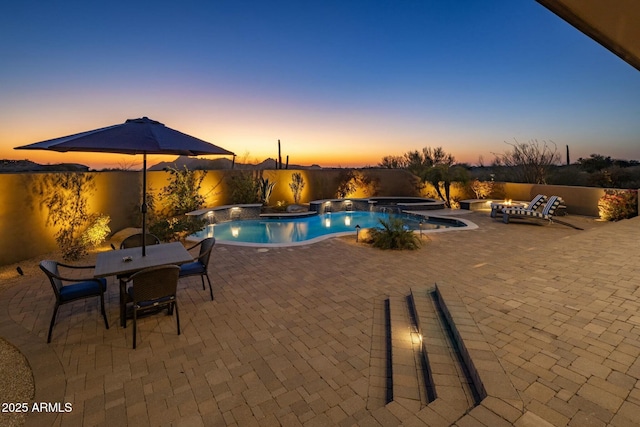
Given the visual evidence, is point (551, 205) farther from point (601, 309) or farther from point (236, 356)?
point (236, 356)

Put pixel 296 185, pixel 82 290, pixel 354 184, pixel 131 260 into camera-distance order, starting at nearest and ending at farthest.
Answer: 1. pixel 82 290
2. pixel 131 260
3. pixel 296 185
4. pixel 354 184

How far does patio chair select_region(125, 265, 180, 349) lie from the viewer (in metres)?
3.19

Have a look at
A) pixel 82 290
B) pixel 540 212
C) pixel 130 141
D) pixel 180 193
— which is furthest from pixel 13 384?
pixel 540 212

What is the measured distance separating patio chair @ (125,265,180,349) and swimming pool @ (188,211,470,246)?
5454 mm

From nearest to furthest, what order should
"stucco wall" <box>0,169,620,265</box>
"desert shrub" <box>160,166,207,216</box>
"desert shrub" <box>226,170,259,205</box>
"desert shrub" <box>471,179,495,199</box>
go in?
"stucco wall" <box>0,169,620,265</box> → "desert shrub" <box>160,166,207,216</box> → "desert shrub" <box>226,170,259,205</box> → "desert shrub" <box>471,179,495,199</box>

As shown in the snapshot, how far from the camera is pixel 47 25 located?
786 cm

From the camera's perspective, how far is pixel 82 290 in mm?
3607

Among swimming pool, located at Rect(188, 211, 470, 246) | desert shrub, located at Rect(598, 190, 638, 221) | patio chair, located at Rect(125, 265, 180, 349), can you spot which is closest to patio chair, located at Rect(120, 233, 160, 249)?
patio chair, located at Rect(125, 265, 180, 349)

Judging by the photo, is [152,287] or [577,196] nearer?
[152,287]

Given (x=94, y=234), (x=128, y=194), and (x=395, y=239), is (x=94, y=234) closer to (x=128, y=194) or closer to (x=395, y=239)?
(x=128, y=194)

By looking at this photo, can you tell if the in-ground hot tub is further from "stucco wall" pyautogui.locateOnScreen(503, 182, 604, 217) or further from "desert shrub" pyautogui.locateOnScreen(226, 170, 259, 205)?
"stucco wall" pyautogui.locateOnScreen(503, 182, 604, 217)

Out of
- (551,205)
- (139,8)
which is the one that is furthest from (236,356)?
(551,205)

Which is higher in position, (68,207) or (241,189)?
(241,189)

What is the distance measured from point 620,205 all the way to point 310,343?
12562 millimetres
